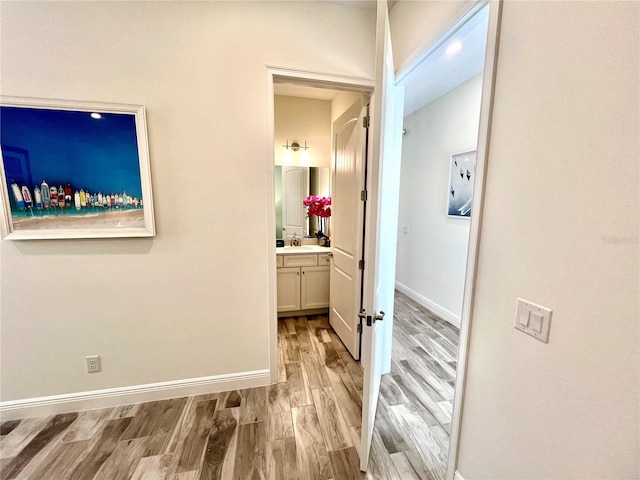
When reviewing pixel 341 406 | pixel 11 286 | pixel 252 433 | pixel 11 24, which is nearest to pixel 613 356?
pixel 341 406

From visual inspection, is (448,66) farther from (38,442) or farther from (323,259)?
(38,442)

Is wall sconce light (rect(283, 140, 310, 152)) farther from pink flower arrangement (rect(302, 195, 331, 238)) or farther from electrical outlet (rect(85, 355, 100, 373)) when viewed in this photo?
electrical outlet (rect(85, 355, 100, 373))

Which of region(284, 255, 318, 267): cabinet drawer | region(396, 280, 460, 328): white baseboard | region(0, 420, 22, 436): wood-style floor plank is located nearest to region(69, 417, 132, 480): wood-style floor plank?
region(0, 420, 22, 436): wood-style floor plank

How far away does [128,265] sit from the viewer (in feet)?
5.65

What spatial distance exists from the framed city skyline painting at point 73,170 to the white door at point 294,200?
6.15ft

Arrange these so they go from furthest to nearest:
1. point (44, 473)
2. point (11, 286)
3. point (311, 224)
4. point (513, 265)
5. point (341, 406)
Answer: point (311, 224)
point (341, 406)
point (11, 286)
point (44, 473)
point (513, 265)

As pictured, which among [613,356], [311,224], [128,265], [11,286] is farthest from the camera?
[311,224]

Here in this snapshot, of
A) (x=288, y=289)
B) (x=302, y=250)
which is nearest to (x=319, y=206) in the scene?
(x=302, y=250)

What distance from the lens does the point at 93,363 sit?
175 cm

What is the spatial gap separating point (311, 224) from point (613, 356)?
3012 millimetres

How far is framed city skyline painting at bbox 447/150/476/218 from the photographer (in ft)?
9.21

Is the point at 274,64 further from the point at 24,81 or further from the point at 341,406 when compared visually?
the point at 341,406

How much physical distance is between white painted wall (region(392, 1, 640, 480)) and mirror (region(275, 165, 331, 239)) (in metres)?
2.51

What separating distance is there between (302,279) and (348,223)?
109 cm
